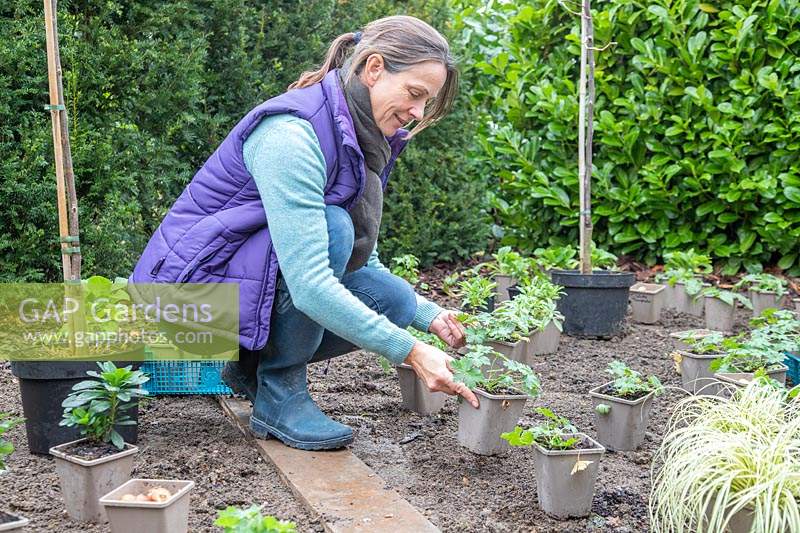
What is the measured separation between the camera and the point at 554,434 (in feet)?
6.97

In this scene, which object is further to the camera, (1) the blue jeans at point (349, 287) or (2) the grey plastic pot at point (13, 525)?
(1) the blue jeans at point (349, 287)

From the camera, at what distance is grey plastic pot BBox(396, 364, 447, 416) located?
2.88 m

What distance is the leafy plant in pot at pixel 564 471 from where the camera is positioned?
203 cm

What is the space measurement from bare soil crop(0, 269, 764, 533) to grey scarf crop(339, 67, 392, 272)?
1.99 feet

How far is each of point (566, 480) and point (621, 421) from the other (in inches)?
22.9

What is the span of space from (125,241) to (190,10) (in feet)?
4.20

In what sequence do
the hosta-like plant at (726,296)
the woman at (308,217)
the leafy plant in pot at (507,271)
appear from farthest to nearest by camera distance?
the leafy plant in pot at (507,271) → the hosta-like plant at (726,296) → the woman at (308,217)

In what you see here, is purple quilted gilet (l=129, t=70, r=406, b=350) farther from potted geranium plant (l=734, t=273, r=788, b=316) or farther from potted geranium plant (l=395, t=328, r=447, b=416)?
potted geranium plant (l=734, t=273, r=788, b=316)

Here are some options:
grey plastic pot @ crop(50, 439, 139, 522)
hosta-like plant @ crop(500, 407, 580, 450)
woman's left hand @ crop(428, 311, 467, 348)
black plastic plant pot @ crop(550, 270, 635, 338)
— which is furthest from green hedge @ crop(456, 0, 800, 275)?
grey plastic pot @ crop(50, 439, 139, 522)

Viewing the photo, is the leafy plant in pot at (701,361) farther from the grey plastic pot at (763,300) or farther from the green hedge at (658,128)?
the green hedge at (658,128)

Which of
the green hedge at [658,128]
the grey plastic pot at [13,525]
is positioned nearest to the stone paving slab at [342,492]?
the grey plastic pot at [13,525]

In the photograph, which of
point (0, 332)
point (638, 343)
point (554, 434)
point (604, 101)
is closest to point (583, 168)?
point (638, 343)

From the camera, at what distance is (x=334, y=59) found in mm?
2543

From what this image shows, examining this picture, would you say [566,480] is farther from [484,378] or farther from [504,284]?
Result: [504,284]
